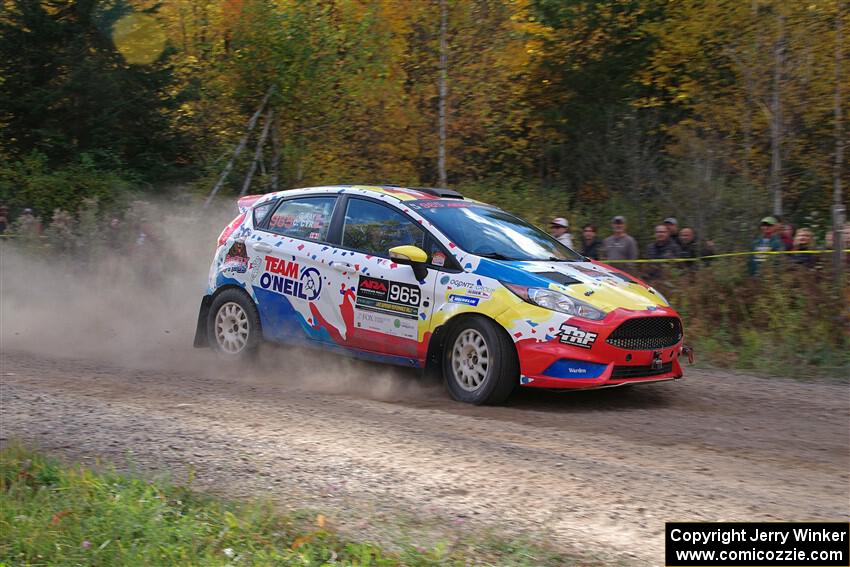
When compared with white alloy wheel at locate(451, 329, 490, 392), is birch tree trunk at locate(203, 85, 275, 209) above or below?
above

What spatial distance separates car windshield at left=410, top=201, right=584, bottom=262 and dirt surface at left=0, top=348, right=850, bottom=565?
1333mm

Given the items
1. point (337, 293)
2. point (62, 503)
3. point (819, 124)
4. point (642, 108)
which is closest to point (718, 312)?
point (337, 293)

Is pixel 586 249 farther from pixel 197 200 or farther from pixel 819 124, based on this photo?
pixel 197 200

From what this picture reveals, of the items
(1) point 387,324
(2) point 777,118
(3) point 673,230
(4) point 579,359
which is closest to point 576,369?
(4) point 579,359

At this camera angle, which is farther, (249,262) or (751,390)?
(249,262)

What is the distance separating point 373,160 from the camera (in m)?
23.6

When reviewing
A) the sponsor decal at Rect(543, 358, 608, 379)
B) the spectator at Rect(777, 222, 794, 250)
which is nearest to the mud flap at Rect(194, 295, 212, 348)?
the sponsor decal at Rect(543, 358, 608, 379)

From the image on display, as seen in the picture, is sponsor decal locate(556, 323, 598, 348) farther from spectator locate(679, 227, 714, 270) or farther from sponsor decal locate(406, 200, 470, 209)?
spectator locate(679, 227, 714, 270)

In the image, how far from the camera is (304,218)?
9742 millimetres

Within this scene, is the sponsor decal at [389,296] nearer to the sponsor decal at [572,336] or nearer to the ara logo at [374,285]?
the ara logo at [374,285]

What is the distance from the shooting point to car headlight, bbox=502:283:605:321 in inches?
305

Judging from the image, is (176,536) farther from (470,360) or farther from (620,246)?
(620,246)

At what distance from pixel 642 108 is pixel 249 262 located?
1616cm

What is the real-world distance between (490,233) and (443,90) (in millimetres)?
14405
